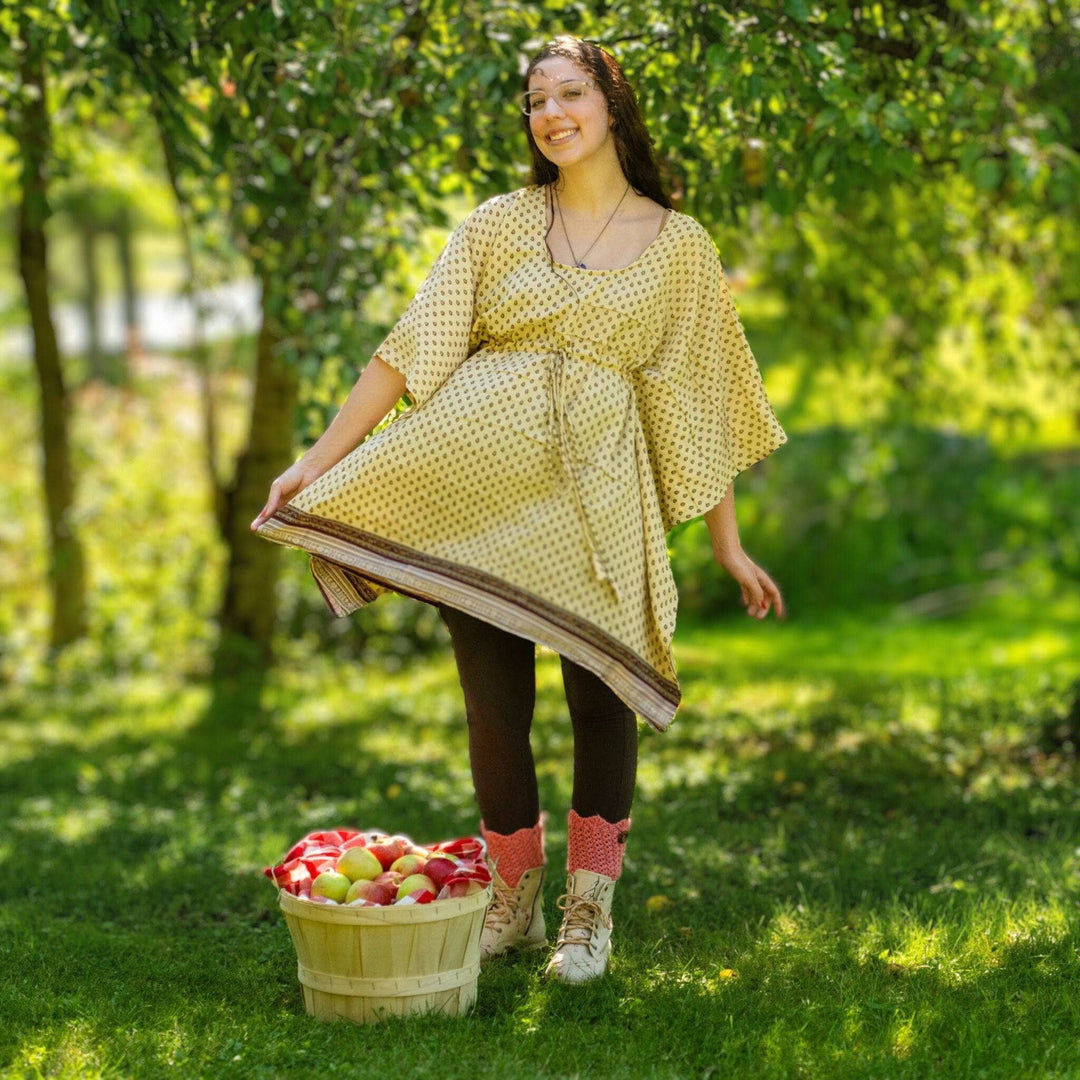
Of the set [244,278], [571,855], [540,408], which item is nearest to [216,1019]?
[571,855]

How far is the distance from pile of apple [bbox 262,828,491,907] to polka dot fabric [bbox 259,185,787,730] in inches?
18.6

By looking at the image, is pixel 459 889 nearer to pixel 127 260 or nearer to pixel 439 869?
pixel 439 869

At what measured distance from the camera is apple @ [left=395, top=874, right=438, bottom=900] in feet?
8.66

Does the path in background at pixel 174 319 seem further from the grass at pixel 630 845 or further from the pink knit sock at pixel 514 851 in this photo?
the pink knit sock at pixel 514 851

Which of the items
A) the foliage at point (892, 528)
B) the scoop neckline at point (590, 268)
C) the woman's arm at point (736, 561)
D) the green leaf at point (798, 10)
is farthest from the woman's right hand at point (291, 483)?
the foliage at point (892, 528)

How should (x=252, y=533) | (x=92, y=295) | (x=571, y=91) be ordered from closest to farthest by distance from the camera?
1. (x=571, y=91)
2. (x=252, y=533)
3. (x=92, y=295)

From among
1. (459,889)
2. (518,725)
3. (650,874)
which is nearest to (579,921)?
(459,889)

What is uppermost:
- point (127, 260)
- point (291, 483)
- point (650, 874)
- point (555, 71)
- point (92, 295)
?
point (555, 71)

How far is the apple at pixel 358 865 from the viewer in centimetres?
273

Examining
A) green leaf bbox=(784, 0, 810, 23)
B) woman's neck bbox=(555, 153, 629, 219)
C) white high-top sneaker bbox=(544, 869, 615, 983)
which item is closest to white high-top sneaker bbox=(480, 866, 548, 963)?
white high-top sneaker bbox=(544, 869, 615, 983)

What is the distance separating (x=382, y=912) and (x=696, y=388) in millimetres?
1167

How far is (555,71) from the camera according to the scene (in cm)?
273

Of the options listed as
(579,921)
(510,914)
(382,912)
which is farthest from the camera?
(510,914)

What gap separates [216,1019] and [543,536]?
1.08 metres
